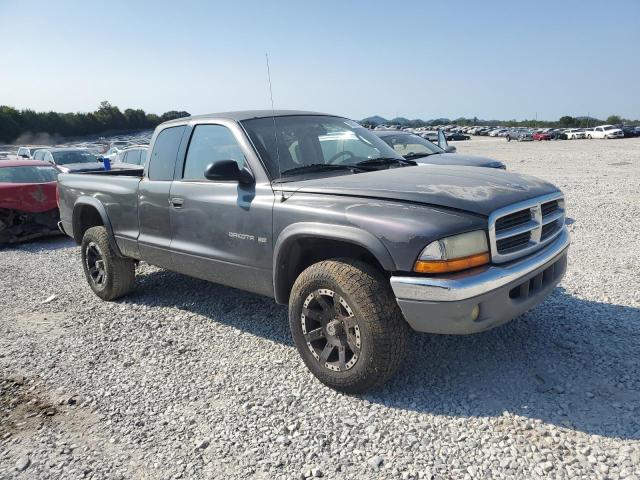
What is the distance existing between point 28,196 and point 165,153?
556 cm

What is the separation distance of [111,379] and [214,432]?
3.99 ft

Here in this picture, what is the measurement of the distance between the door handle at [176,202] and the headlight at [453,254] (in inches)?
92.3

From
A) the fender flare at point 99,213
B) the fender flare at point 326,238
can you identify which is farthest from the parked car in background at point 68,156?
the fender flare at point 326,238

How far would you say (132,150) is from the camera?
13078 mm

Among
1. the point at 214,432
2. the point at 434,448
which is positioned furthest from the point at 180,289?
the point at 434,448

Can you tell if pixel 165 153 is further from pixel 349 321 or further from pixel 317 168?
pixel 349 321

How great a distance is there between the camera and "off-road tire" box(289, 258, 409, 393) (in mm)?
3023

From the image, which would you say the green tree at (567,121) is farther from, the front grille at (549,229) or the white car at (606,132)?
the front grille at (549,229)

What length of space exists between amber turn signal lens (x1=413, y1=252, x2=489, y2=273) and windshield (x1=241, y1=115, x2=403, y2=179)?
1346mm

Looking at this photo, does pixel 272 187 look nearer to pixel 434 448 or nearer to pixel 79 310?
pixel 434 448

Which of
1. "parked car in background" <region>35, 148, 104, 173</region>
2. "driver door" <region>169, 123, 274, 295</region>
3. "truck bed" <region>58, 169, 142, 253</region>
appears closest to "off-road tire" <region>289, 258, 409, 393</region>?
"driver door" <region>169, 123, 274, 295</region>

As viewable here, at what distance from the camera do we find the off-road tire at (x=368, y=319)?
9.92 ft

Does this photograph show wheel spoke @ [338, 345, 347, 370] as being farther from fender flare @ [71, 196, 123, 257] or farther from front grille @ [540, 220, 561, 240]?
fender flare @ [71, 196, 123, 257]

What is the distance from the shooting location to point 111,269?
5.41 meters
